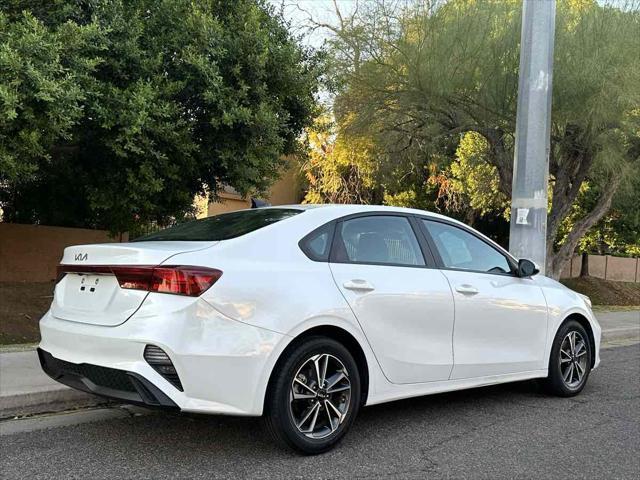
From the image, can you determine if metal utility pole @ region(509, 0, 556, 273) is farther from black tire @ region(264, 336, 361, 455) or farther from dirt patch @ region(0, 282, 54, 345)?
dirt patch @ region(0, 282, 54, 345)

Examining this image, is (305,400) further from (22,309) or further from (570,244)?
(570,244)

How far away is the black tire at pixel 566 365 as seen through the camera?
591 cm

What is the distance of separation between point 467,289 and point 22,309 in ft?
25.7

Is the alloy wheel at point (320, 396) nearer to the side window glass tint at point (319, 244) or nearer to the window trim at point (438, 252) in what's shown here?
the side window glass tint at point (319, 244)

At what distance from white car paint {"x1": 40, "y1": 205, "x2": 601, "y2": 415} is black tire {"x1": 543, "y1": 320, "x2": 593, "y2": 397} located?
0.79 meters

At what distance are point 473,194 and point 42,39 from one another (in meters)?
14.8

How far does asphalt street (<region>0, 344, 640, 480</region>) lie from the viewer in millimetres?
3936

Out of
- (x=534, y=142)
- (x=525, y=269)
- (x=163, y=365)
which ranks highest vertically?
(x=534, y=142)

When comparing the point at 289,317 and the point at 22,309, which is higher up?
the point at 289,317

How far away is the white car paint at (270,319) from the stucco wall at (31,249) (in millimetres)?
8773

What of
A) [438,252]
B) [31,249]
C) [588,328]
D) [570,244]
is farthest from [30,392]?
[570,244]

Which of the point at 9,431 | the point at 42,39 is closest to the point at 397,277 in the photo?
the point at 9,431

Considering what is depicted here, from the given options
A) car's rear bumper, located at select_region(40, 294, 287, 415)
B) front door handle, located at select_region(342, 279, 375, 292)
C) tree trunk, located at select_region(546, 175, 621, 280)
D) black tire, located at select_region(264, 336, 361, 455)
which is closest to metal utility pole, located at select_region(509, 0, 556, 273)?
front door handle, located at select_region(342, 279, 375, 292)

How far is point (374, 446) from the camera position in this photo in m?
4.43
